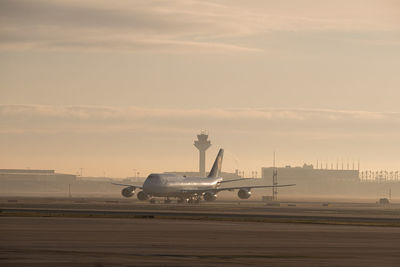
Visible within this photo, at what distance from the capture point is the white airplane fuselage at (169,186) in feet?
517

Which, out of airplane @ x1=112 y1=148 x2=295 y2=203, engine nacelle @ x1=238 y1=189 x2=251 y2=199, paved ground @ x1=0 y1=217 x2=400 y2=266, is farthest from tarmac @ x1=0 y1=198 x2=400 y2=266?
engine nacelle @ x1=238 y1=189 x2=251 y2=199

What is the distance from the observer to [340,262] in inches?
1526

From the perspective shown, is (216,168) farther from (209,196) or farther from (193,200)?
(193,200)

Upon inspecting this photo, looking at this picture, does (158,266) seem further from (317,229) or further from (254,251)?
(317,229)

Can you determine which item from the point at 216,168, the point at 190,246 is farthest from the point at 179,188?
the point at 190,246

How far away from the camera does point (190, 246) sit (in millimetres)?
46344

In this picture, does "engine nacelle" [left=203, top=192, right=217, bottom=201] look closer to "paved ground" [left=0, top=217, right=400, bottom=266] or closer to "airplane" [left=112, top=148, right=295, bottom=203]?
"airplane" [left=112, top=148, right=295, bottom=203]

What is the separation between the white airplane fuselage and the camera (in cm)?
15762

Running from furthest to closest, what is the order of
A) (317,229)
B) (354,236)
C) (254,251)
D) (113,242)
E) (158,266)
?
(317,229) < (354,236) < (113,242) < (254,251) < (158,266)

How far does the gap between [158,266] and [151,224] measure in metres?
34.1

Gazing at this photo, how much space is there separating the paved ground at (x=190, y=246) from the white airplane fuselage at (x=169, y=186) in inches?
3566

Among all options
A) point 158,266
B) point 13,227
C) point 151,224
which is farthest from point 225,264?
point 151,224

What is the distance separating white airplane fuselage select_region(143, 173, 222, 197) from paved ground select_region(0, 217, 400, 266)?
297 feet

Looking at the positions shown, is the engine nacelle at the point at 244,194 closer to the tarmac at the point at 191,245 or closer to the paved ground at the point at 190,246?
the tarmac at the point at 191,245
